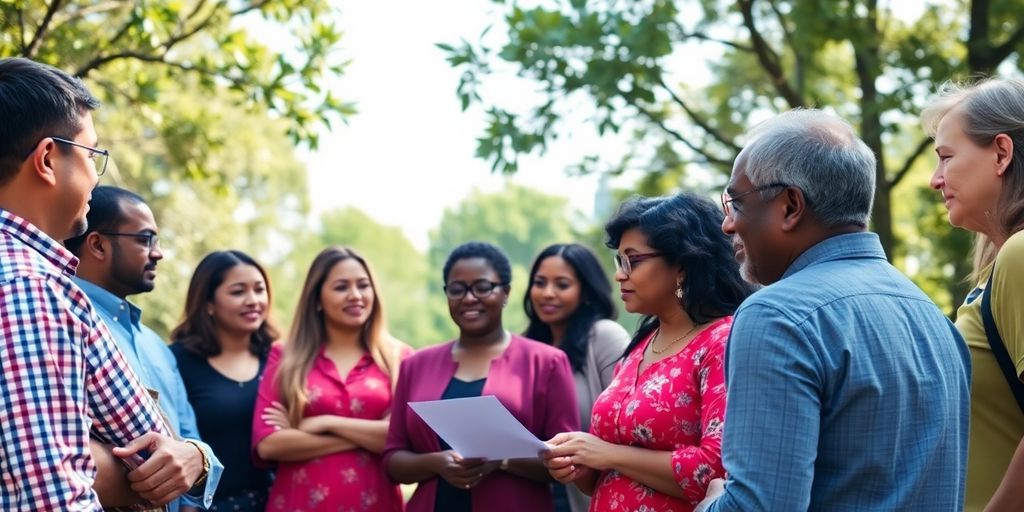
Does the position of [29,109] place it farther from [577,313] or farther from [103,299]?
[577,313]

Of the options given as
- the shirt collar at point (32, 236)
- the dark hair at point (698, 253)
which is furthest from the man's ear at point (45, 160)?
the dark hair at point (698, 253)

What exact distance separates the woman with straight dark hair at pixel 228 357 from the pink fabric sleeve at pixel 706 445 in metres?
2.92

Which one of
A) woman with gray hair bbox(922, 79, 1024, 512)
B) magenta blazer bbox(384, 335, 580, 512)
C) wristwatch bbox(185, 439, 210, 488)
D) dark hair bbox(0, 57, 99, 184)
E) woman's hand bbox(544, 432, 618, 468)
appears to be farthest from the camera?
magenta blazer bbox(384, 335, 580, 512)

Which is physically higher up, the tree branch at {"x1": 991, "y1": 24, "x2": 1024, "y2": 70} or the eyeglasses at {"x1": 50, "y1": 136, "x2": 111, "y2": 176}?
the eyeglasses at {"x1": 50, "y1": 136, "x2": 111, "y2": 176}

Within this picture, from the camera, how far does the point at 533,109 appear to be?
885cm

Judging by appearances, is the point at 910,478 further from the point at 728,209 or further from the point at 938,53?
the point at 938,53

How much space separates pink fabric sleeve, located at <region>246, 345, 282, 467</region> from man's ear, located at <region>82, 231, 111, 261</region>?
1.15 m

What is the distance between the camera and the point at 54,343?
2.52 metres

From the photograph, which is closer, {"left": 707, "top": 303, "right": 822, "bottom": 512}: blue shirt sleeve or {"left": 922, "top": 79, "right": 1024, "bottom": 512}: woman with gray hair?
{"left": 707, "top": 303, "right": 822, "bottom": 512}: blue shirt sleeve

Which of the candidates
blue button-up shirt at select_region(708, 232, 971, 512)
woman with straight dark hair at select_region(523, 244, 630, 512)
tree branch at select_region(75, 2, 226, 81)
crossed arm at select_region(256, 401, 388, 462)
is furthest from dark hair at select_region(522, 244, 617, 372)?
blue button-up shirt at select_region(708, 232, 971, 512)

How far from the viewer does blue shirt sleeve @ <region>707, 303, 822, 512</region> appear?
242cm

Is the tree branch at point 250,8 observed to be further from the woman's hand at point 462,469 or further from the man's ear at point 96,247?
the woman's hand at point 462,469

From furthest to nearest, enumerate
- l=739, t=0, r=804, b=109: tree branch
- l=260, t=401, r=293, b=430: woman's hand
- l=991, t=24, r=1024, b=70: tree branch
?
l=739, t=0, r=804, b=109: tree branch
l=991, t=24, r=1024, b=70: tree branch
l=260, t=401, r=293, b=430: woman's hand

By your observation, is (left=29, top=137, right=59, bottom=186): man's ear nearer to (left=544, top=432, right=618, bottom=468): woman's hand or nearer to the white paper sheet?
the white paper sheet
